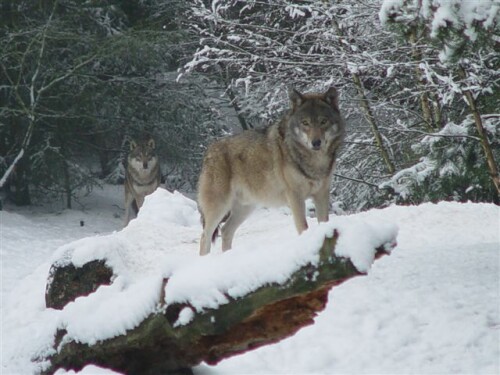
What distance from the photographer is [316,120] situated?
6645 millimetres

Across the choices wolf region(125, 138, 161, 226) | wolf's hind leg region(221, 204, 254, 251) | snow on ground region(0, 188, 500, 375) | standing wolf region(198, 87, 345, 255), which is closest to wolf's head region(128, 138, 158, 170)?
wolf region(125, 138, 161, 226)

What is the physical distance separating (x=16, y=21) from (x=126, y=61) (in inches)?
117

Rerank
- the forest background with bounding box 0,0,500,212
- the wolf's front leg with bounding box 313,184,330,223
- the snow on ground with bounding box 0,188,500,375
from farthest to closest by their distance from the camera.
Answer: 1. the forest background with bounding box 0,0,500,212
2. the wolf's front leg with bounding box 313,184,330,223
3. the snow on ground with bounding box 0,188,500,375

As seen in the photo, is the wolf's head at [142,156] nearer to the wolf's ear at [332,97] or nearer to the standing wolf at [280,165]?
the standing wolf at [280,165]

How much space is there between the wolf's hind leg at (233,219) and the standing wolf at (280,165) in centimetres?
7

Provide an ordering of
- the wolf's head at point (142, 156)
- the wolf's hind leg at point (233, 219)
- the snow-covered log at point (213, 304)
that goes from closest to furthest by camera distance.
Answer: the snow-covered log at point (213, 304), the wolf's hind leg at point (233, 219), the wolf's head at point (142, 156)

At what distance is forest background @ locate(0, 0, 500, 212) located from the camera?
28.2 feet

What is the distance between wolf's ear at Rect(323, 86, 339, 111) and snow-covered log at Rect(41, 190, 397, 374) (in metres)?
3.21

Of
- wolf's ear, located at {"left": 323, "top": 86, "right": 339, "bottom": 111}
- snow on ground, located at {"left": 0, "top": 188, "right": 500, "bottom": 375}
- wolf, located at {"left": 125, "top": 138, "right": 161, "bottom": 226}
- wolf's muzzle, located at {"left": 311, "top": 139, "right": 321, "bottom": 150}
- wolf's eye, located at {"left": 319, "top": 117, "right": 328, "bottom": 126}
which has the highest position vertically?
wolf's ear, located at {"left": 323, "top": 86, "right": 339, "bottom": 111}

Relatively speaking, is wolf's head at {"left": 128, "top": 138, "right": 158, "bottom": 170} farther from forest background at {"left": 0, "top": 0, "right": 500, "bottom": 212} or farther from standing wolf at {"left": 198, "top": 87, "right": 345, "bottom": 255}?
standing wolf at {"left": 198, "top": 87, "right": 345, "bottom": 255}

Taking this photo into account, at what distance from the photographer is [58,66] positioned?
17.9 metres

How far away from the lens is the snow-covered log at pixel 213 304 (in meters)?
3.13

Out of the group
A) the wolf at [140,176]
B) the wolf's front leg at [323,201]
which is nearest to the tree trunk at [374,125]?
the wolf's front leg at [323,201]

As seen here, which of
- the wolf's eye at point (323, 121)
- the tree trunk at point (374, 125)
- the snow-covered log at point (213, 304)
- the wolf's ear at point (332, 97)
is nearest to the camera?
the snow-covered log at point (213, 304)
